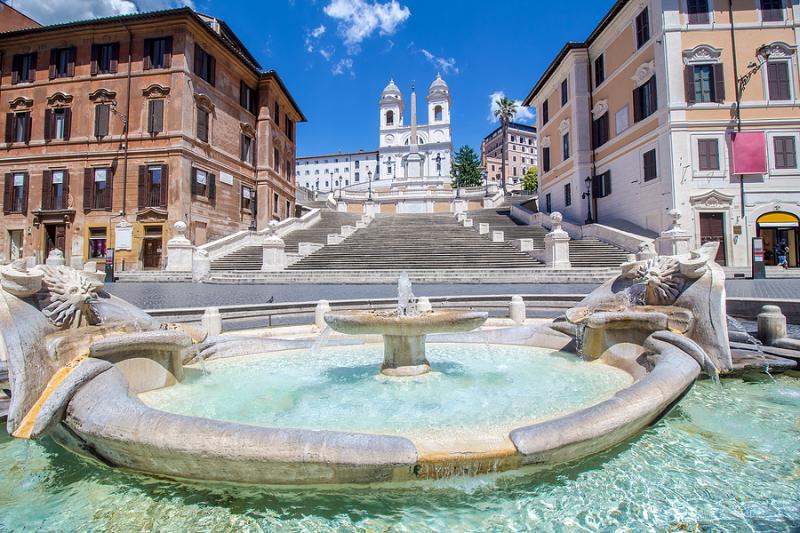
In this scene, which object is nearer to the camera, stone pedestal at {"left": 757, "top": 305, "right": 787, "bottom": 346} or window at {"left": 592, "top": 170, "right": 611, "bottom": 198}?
stone pedestal at {"left": 757, "top": 305, "right": 787, "bottom": 346}

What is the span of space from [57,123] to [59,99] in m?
1.55

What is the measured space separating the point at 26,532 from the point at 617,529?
3438mm

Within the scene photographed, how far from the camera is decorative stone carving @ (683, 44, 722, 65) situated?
22.7 metres

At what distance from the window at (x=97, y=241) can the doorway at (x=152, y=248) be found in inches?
103

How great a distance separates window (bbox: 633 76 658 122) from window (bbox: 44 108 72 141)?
117 ft

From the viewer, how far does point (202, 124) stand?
29406 mm

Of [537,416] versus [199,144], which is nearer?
[537,416]

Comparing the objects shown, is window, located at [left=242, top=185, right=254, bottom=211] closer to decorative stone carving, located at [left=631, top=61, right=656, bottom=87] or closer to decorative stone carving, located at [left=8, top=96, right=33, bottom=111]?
decorative stone carving, located at [left=8, top=96, right=33, bottom=111]

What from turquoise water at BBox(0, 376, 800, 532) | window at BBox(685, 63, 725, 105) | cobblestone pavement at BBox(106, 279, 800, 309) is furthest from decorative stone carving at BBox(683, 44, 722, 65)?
turquoise water at BBox(0, 376, 800, 532)

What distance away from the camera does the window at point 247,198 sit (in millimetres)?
33719

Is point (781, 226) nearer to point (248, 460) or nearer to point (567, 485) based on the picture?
point (567, 485)

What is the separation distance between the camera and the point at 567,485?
292cm

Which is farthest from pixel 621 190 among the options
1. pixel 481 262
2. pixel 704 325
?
pixel 704 325

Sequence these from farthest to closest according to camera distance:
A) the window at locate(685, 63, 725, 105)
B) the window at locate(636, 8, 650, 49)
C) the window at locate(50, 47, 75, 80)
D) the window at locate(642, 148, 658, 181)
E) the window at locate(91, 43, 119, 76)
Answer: the window at locate(50, 47, 75, 80) → the window at locate(91, 43, 119, 76) → the window at locate(636, 8, 650, 49) → the window at locate(642, 148, 658, 181) → the window at locate(685, 63, 725, 105)
